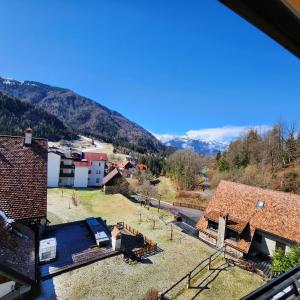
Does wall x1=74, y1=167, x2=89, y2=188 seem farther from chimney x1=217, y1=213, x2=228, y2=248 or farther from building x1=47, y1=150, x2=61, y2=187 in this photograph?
chimney x1=217, y1=213, x2=228, y2=248

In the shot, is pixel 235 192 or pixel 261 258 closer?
pixel 261 258

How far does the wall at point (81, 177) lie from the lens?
49.4 meters

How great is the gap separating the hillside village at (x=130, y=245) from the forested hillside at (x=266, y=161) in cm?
1835

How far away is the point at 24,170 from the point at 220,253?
46.8ft

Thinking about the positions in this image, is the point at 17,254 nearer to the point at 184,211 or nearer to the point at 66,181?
the point at 184,211

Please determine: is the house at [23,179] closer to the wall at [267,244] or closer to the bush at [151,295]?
the bush at [151,295]

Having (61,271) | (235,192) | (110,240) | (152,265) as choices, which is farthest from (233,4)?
(235,192)

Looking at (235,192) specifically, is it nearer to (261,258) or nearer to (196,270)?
(261,258)

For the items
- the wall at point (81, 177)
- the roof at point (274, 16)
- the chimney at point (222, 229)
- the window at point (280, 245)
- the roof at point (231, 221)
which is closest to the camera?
the roof at point (274, 16)

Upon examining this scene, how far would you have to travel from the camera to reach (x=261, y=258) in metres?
20.8

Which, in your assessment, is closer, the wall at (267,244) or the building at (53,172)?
the wall at (267,244)

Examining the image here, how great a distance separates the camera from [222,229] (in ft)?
72.1

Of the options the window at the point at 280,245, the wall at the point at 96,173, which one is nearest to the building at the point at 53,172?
the wall at the point at 96,173

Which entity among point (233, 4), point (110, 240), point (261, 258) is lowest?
point (261, 258)
